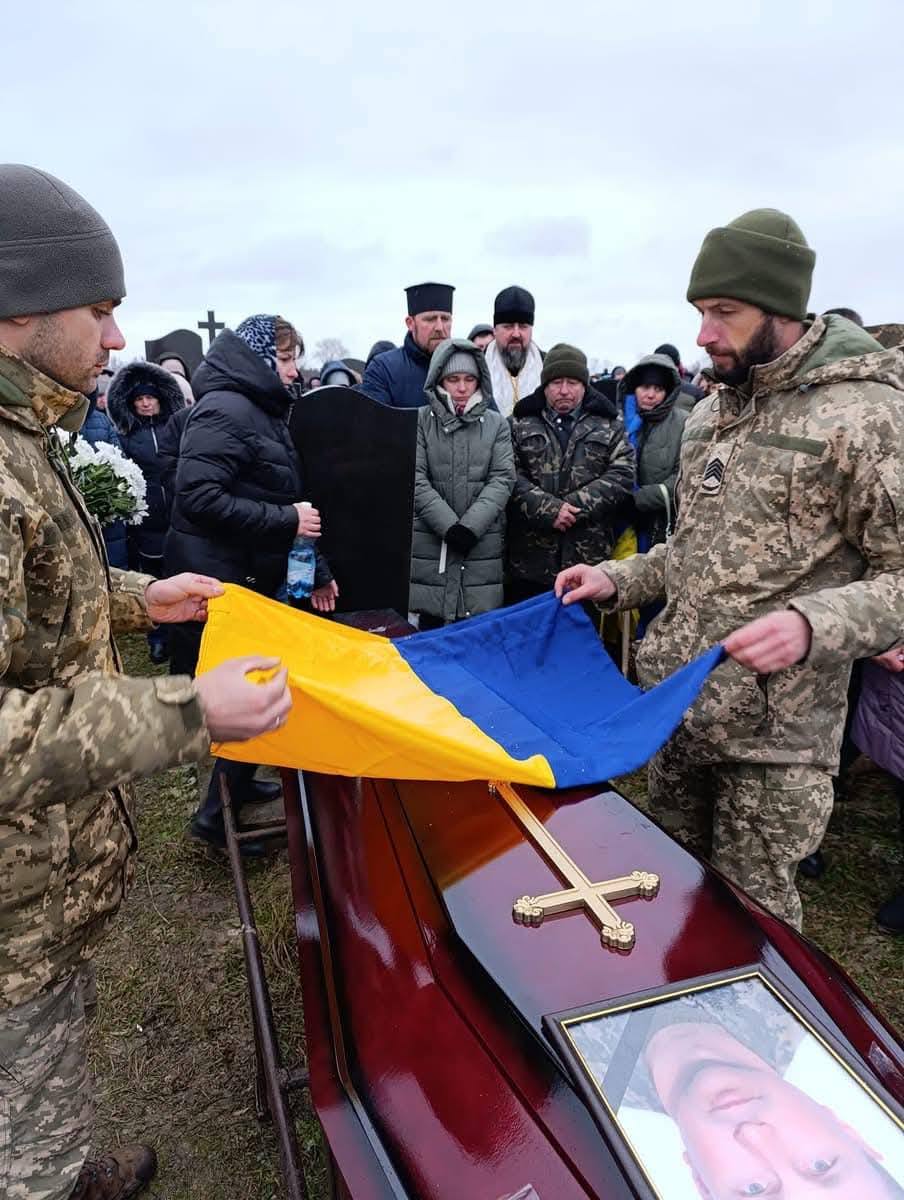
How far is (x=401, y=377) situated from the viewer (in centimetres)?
497

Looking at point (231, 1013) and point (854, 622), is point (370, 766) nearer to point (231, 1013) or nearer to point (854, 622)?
point (854, 622)

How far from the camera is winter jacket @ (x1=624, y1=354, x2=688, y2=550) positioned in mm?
5098

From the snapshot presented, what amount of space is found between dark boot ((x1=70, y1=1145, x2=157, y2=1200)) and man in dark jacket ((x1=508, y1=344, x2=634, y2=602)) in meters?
3.35

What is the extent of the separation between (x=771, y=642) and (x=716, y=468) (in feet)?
2.16

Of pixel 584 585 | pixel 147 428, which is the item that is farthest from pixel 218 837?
pixel 147 428

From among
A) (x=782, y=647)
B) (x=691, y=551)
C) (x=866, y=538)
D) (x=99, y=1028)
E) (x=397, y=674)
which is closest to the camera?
(x=782, y=647)

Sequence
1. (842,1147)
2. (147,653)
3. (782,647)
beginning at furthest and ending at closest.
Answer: (147,653) < (782,647) < (842,1147)

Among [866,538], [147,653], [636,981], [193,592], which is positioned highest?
[866,538]

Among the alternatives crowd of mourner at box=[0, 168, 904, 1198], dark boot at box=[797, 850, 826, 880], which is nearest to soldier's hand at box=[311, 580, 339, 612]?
crowd of mourner at box=[0, 168, 904, 1198]

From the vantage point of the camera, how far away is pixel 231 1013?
2764mm

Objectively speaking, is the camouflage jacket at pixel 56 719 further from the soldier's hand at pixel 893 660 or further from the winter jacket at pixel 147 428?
the winter jacket at pixel 147 428

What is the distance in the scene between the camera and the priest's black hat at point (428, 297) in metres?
4.95

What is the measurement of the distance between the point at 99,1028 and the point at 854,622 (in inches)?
106

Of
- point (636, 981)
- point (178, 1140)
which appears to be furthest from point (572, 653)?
point (178, 1140)
